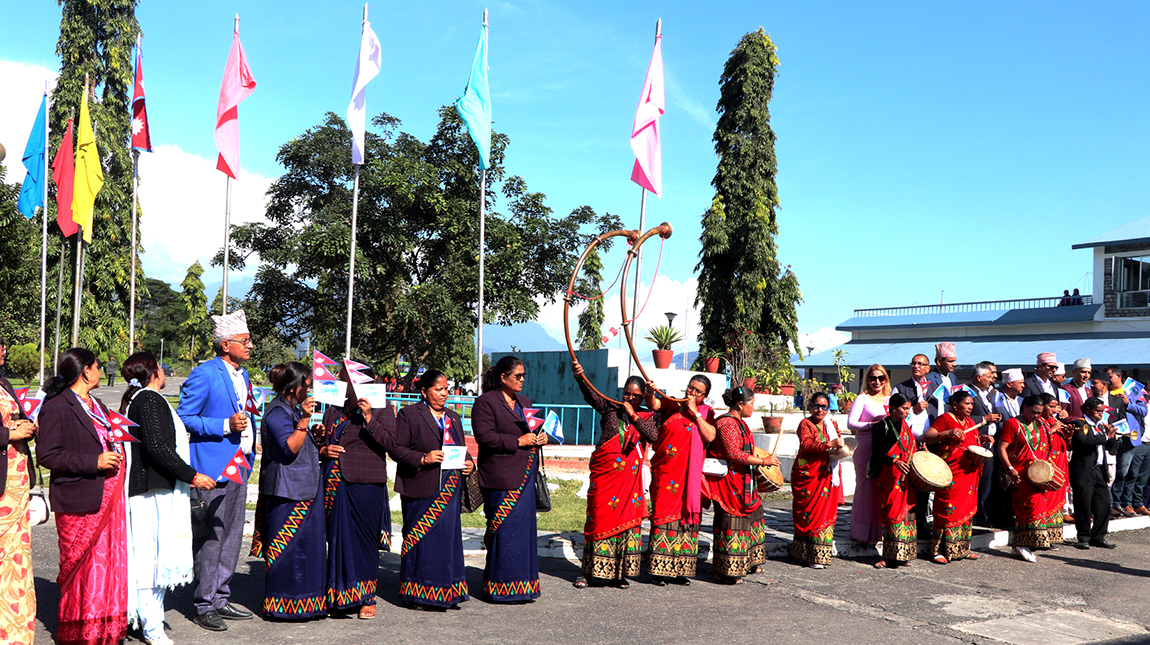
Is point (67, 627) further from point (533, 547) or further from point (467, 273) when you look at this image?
point (467, 273)

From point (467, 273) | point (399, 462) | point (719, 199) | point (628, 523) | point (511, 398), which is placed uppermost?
point (719, 199)

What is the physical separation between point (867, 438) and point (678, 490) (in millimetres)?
2458

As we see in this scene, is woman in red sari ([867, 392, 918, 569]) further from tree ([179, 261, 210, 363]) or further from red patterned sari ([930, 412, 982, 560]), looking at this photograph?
tree ([179, 261, 210, 363])

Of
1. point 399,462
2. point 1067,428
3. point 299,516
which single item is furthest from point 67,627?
point 1067,428

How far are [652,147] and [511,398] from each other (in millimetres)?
10395

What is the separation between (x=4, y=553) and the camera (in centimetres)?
431

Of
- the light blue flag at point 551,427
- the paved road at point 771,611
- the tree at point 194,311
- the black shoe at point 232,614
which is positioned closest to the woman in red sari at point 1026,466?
the paved road at point 771,611

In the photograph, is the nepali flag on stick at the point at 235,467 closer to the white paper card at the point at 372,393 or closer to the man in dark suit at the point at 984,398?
the white paper card at the point at 372,393

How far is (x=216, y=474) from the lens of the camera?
545cm

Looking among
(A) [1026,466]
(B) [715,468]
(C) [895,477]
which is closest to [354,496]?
(B) [715,468]

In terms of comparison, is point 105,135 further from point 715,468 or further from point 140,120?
point 715,468

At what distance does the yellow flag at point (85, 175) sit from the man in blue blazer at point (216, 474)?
18.0 metres

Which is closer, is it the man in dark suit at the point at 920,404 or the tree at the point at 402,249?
the man in dark suit at the point at 920,404

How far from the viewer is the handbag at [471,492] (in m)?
6.34
